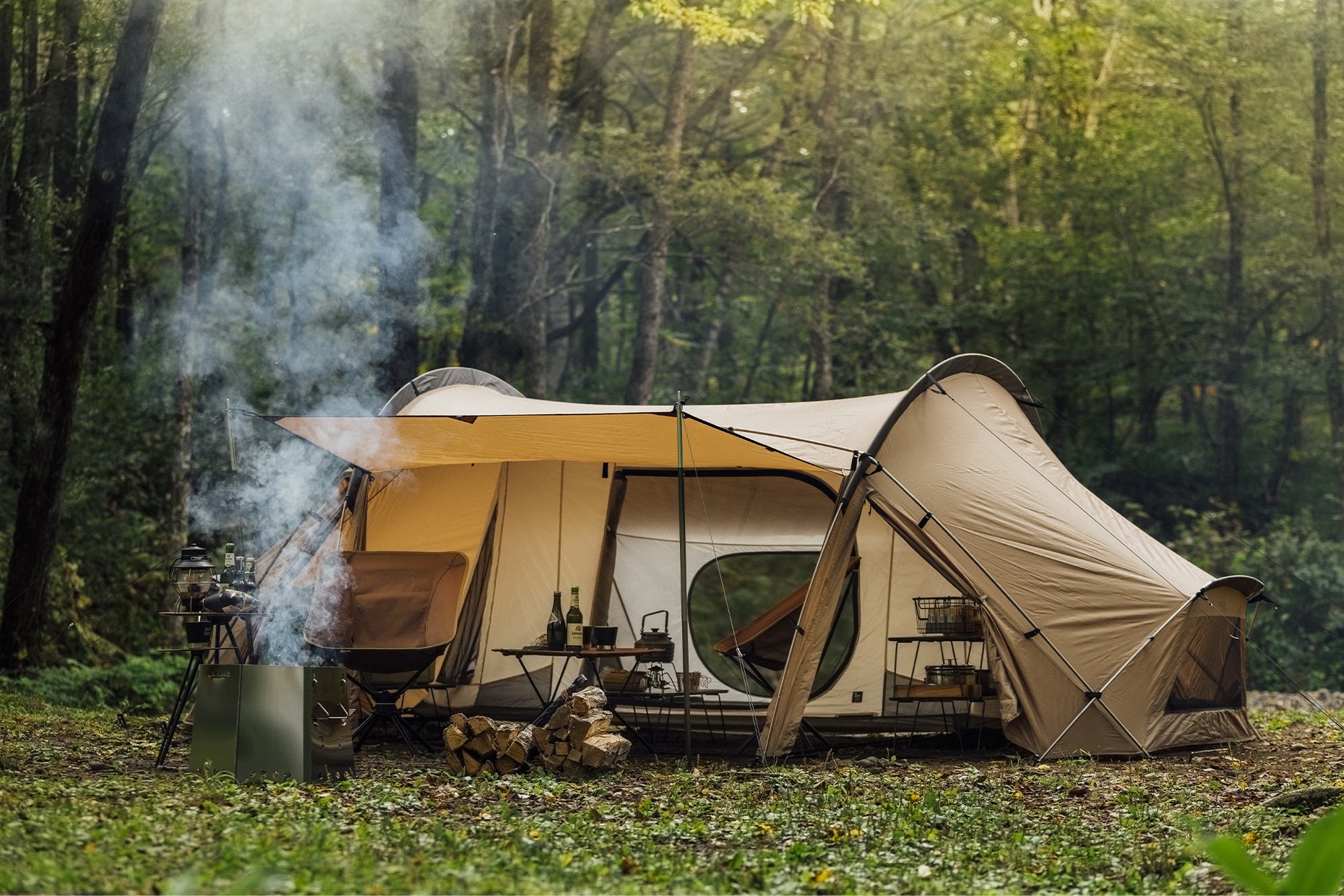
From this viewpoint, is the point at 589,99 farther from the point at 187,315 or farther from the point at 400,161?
the point at 187,315

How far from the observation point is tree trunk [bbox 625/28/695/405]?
Answer: 13109 mm

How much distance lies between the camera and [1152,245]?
16438 millimetres

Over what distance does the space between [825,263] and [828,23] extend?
9.11 feet

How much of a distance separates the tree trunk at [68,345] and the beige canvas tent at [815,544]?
230 centimetres

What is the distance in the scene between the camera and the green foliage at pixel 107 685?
8453 millimetres

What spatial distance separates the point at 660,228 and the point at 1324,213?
7494 mm

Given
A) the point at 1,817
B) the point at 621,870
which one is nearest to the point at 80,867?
the point at 1,817

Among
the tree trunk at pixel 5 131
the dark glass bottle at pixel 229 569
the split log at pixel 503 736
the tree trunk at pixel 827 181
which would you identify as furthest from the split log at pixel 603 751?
the tree trunk at pixel 827 181

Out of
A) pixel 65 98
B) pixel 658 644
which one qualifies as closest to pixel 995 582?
pixel 658 644

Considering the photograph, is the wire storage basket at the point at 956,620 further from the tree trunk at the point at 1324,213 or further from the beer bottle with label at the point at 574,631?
the tree trunk at the point at 1324,213

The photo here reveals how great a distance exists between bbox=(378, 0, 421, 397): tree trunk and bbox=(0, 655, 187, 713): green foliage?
9.49ft

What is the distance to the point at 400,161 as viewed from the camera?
1145 centimetres

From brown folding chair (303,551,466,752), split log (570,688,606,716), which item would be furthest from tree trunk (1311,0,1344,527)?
split log (570,688,606,716)

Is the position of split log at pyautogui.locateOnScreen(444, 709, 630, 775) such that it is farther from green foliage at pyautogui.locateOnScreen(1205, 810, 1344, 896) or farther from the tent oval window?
green foliage at pyautogui.locateOnScreen(1205, 810, 1344, 896)
